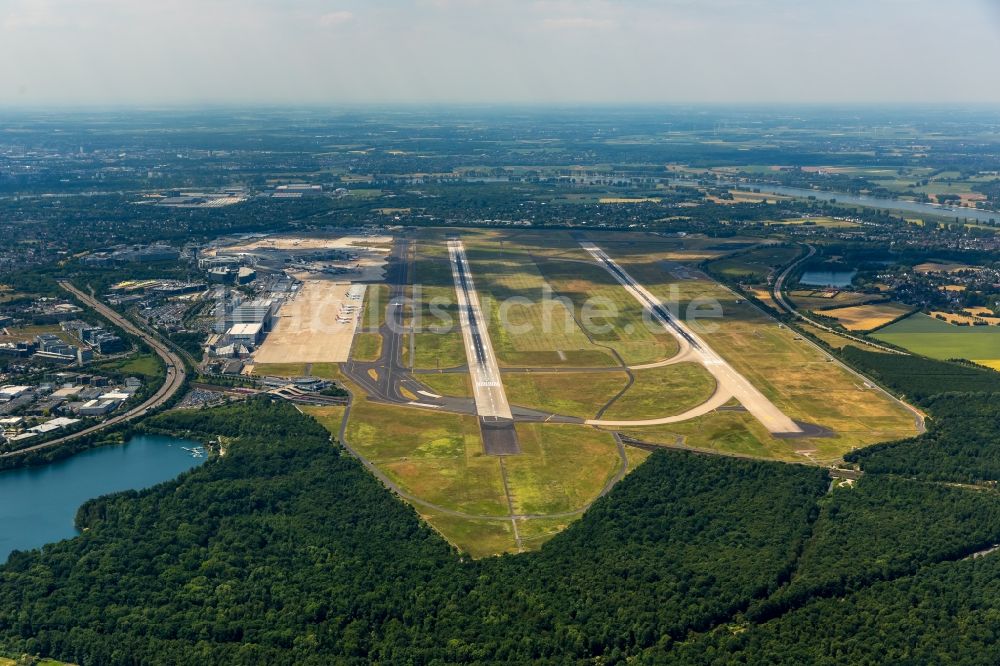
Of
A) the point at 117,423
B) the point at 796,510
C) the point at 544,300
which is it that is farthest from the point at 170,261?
the point at 796,510

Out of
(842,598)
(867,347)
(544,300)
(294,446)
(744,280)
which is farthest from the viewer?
(744,280)

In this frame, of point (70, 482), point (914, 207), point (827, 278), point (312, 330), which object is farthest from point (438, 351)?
point (914, 207)

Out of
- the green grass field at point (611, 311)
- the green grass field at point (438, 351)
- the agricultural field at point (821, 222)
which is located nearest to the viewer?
the green grass field at point (438, 351)

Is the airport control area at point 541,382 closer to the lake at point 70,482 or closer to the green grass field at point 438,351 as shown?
the green grass field at point 438,351

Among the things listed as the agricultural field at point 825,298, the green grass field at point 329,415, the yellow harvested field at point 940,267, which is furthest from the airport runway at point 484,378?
the yellow harvested field at point 940,267

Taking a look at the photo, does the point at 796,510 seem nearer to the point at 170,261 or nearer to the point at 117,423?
the point at 117,423
